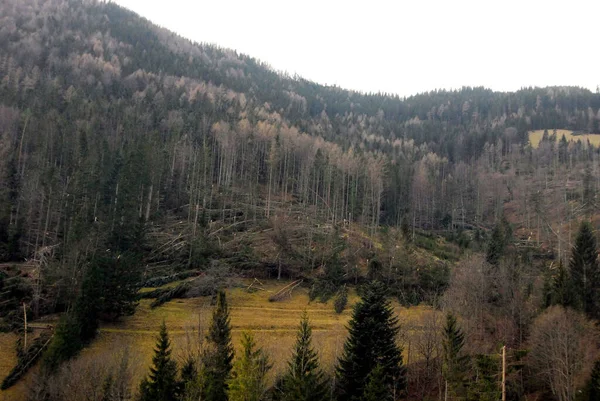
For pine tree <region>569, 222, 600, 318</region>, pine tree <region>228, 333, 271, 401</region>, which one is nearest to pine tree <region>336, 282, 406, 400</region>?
pine tree <region>228, 333, 271, 401</region>

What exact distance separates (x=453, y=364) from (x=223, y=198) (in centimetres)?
6394

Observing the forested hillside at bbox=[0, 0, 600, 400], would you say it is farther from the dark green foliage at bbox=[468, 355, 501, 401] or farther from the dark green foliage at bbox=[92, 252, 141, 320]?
the dark green foliage at bbox=[468, 355, 501, 401]

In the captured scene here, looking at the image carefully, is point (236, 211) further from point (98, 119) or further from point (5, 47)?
point (5, 47)

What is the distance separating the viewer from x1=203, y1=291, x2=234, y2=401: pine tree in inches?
1235

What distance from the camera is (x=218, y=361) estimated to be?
1321 inches

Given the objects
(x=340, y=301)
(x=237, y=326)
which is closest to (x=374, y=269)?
(x=340, y=301)

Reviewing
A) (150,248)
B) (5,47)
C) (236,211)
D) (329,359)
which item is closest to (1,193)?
(150,248)

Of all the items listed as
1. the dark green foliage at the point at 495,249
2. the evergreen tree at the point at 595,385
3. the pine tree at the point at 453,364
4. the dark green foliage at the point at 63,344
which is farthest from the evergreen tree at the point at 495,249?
the dark green foliage at the point at 63,344

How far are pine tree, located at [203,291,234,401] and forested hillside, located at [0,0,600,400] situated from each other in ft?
54.5

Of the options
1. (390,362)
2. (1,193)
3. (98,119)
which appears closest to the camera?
(390,362)

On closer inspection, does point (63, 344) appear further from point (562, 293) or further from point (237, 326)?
point (562, 293)

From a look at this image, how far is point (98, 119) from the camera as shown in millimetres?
105188

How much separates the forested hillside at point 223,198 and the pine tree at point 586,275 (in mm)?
3389

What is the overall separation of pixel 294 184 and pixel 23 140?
5844 centimetres
